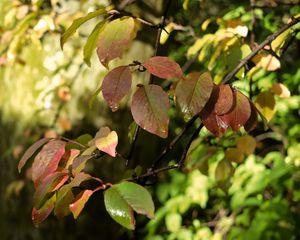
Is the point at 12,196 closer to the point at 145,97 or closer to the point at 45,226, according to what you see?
the point at 45,226

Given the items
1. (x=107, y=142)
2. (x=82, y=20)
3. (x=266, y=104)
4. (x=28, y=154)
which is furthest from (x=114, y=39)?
(x=266, y=104)

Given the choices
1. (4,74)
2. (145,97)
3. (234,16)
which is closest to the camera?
(145,97)

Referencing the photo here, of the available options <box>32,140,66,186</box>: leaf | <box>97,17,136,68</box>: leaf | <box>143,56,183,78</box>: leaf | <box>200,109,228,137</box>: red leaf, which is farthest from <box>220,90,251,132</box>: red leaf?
<box>32,140,66,186</box>: leaf

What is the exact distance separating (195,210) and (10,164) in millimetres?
1025

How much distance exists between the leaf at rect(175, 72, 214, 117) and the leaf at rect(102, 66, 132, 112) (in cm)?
9

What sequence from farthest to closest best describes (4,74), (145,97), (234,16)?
1. (4,74)
2. (234,16)
3. (145,97)

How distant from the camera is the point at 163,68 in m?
0.86

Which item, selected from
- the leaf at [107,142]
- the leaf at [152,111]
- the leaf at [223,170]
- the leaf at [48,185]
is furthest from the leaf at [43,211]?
the leaf at [223,170]

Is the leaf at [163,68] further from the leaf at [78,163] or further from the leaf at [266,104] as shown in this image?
the leaf at [266,104]

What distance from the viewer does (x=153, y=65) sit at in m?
0.86

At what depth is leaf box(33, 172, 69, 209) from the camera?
0.88 meters

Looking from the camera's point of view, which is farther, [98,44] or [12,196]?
[12,196]

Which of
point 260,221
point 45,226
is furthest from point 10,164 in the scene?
point 260,221

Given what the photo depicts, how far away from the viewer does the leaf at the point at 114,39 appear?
862mm
